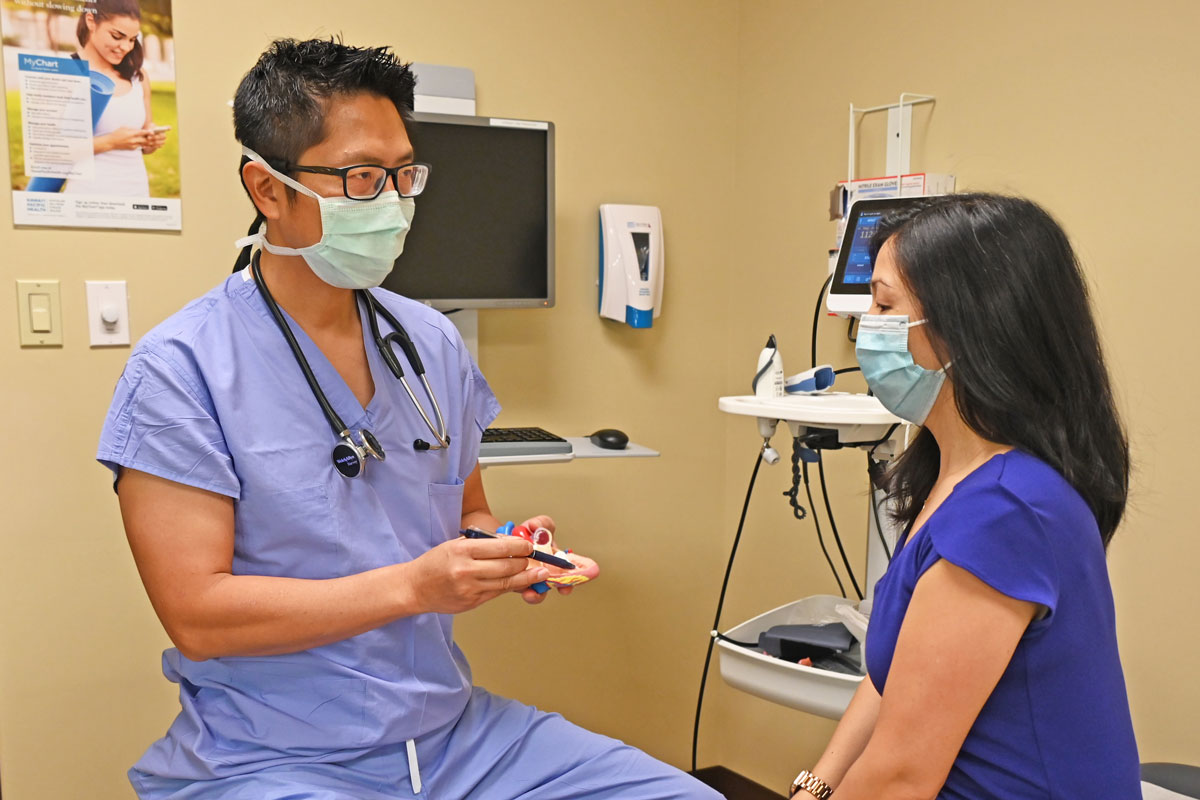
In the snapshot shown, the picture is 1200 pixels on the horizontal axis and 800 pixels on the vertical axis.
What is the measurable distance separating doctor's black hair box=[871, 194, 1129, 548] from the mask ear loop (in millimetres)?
644

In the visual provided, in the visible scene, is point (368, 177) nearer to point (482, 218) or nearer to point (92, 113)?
point (482, 218)

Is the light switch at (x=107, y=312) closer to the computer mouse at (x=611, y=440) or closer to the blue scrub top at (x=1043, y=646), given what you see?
the computer mouse at (x=611, y=440)

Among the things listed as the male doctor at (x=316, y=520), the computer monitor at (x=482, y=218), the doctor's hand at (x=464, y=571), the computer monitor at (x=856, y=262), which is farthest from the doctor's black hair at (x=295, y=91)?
the computer monitor at (x=856, y=262)

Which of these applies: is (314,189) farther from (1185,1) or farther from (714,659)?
(714,659)

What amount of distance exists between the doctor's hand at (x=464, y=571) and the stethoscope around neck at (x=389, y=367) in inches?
6.3

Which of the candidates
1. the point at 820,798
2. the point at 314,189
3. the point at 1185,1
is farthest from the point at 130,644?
the point at 1185,1

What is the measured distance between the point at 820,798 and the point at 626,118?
1.64 m

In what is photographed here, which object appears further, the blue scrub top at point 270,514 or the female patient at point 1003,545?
the blue scrub top at point 270,514

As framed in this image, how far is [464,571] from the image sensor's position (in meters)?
1.10

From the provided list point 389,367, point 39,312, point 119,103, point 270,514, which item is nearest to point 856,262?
point 389,367

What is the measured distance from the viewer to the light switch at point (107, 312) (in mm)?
1818

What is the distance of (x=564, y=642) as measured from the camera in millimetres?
2396

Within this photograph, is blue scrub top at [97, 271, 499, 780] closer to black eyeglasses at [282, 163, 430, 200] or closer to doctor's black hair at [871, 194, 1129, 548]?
black eyeglasses at [282, 163, 430, 200]

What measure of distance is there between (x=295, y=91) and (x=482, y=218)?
0.79 metres
